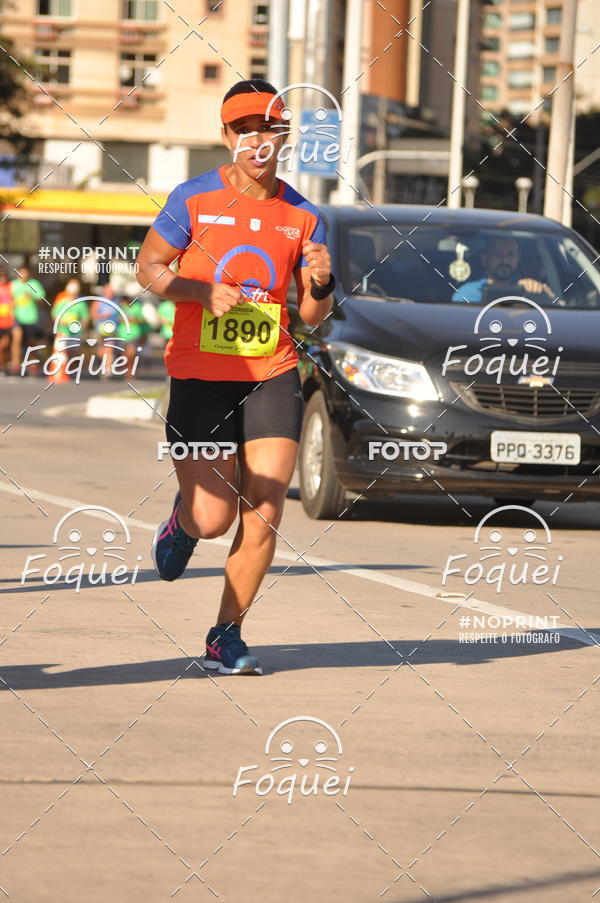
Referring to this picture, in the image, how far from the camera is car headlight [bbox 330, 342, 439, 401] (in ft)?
33.9

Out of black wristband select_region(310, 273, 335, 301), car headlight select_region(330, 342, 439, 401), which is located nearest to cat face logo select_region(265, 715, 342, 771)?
black wristband select_region(310, 273, 335, 301)

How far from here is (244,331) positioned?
243 inches

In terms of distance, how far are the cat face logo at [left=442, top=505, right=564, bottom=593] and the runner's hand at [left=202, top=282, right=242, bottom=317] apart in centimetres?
285

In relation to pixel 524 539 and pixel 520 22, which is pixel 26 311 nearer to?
pixel 524 539

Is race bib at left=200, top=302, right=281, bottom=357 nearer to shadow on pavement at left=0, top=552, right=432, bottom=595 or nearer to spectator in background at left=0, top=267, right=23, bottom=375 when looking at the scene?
shadow on pavement at left=0, top=552, right=432, bottom=595

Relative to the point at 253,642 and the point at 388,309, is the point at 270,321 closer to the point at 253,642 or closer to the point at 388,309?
the point at 253,642

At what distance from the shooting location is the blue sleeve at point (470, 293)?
11.0m

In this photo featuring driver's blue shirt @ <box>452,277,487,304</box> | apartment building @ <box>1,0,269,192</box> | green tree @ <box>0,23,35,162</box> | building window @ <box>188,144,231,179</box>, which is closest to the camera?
driver's blue shirt @ <box>452,277,487,304</box>

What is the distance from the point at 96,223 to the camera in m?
54.6

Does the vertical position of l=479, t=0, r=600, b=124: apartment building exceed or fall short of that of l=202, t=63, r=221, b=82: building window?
Result: it falls short

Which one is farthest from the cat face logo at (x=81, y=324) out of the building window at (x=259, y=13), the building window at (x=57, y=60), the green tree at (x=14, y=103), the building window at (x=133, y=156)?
the building window at (x=57, y=60)

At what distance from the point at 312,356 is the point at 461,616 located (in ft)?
12.1

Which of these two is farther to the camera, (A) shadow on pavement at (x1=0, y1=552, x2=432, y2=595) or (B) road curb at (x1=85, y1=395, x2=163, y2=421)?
(B) road curb at (x1=85, y1=395, x2=163, y2=421)

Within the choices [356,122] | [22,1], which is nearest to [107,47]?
[22,1]
